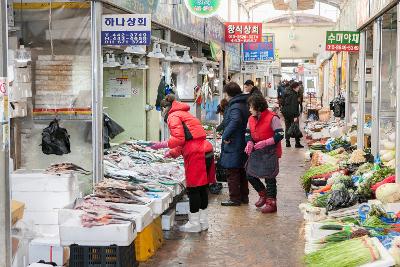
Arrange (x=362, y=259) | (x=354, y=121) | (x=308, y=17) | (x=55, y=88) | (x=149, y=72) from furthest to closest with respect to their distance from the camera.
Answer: (x=308, y=17)
(x=354, y=121)
(x=149, y=72)
(x=55, y=88)
(x=362, y=259)

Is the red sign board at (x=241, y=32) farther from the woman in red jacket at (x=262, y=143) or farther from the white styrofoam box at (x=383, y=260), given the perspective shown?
the white styrofoam box at (x=383, y=260)

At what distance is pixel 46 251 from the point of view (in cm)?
662

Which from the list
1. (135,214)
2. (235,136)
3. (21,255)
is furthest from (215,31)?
(21,255)

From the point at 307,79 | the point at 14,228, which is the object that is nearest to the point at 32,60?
the point at 14,228

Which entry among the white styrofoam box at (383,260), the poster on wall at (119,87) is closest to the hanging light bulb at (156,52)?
the poster on wall at (119,87)

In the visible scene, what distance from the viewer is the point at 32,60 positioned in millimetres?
8039

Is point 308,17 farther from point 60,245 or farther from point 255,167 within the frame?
point 60,245

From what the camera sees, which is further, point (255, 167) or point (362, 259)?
point (255, 167)

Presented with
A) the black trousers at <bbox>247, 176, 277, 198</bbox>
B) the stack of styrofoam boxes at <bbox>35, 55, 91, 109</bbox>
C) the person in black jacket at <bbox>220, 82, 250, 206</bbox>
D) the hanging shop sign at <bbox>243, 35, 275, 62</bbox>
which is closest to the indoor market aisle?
the black trousers at <bbox>247, 176, 277, 198</bbox>

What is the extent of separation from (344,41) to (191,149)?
7.00 metres

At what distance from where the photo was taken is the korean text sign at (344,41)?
13852 mm

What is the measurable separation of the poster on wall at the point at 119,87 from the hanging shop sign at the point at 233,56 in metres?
9.33

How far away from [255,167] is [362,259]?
425 cm

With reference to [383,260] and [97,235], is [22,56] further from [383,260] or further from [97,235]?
[383,260]
